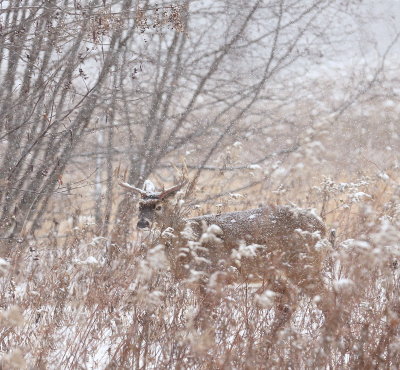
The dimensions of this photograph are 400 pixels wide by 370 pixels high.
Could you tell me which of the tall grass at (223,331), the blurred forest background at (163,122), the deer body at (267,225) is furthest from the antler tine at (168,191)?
the tall grass at (223,331)

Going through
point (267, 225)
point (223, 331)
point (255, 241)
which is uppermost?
point (267, 225)

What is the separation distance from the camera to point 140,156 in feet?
24.4

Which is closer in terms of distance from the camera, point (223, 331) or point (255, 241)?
point (223, 331)

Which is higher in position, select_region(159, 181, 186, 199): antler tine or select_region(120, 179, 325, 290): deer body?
select_region(159, 181, 186, 199): antler tine

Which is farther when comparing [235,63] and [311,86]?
[311,86]

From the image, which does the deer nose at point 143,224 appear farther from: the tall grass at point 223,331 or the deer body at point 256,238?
the tall grass at point 223,331

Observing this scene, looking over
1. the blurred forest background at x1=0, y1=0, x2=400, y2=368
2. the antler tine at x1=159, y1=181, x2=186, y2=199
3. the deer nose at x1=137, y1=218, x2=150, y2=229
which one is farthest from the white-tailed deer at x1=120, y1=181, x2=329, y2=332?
the blurred forest background at x1=0, y1=0, x2=400, y2=368

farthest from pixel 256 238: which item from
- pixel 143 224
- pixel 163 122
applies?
pixel 163 122

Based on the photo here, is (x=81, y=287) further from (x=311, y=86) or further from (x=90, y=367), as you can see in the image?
(x=311, y=86)

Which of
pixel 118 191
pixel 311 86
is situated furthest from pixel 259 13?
pixel 118 191

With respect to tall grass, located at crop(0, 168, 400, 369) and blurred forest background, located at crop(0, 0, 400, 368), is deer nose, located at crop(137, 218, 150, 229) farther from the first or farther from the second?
tall grass, located at crop(0, 168, 400, 369)

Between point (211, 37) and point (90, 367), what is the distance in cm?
544

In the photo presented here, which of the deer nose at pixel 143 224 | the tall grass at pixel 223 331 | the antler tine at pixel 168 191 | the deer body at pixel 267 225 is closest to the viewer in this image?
the tall grass at pixel 223 331

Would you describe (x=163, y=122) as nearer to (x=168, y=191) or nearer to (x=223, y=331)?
(x=168, y=191)
